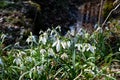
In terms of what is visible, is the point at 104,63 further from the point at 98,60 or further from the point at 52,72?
the point at 52,72

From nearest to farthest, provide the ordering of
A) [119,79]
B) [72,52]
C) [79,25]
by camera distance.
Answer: [119,79]
[72,52]
[79,25]

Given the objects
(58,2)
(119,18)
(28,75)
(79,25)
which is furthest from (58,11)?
(28,75)

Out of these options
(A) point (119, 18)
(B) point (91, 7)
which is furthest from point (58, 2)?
(A) point (119, 18)

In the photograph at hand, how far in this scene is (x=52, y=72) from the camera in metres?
4.42

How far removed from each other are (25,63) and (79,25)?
3239 mm

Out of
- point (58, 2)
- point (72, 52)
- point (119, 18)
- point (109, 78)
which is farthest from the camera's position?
point (58, 2)

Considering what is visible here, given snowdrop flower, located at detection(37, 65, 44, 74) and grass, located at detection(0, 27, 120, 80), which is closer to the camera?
snowdrop flower, located at detection(37, 65, 44, 74)

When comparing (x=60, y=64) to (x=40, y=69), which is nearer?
(x=40, y=69)

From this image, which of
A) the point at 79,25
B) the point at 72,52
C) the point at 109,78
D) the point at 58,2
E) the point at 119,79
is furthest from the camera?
the point at 58,2

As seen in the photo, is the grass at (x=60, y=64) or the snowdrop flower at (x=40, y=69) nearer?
the snowdrop flower at (x=40, y=69)

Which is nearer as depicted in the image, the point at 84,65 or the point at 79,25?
the point at 84,65

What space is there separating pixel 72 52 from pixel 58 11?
14.3ft

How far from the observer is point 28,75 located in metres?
4.23

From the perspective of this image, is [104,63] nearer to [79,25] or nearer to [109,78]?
[109,78]
